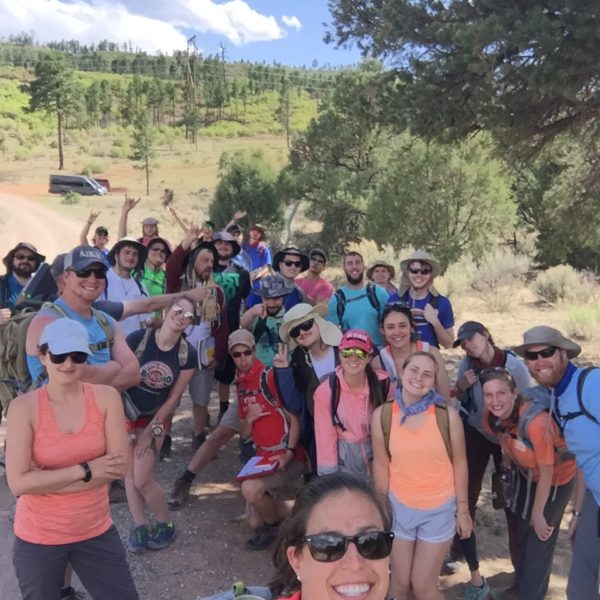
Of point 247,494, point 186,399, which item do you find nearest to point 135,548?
point 247,494

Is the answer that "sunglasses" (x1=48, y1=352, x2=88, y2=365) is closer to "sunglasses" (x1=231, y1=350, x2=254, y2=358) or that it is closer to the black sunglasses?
"sunglasses" (x1=231, y1=350, x2=254, y2=358)

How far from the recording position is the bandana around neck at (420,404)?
3285 mm

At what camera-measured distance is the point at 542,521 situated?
344 cm

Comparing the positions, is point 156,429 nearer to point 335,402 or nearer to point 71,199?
point 335,402

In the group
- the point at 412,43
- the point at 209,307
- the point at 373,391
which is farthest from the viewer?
the point at 412,43

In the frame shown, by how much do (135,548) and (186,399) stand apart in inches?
144

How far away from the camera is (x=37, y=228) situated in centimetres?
2567

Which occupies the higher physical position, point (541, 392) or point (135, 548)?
point (541, 392)

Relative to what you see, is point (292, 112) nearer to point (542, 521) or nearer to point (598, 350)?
point (598, 350)

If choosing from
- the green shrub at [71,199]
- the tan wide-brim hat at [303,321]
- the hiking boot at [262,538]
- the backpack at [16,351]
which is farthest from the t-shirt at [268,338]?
the green shrub at [71,199]

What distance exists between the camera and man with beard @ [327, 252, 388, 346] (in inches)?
211

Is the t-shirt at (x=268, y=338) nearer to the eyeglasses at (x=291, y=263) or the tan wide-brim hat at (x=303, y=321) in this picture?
the eyeglasses at (x=291, y=263)

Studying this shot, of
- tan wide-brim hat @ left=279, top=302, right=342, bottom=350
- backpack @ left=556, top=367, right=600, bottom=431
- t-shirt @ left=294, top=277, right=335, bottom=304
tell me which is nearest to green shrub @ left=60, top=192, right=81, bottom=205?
t-shirt @ left=294, top=277, right=335, bottom=304

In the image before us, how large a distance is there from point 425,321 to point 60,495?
3049mm
